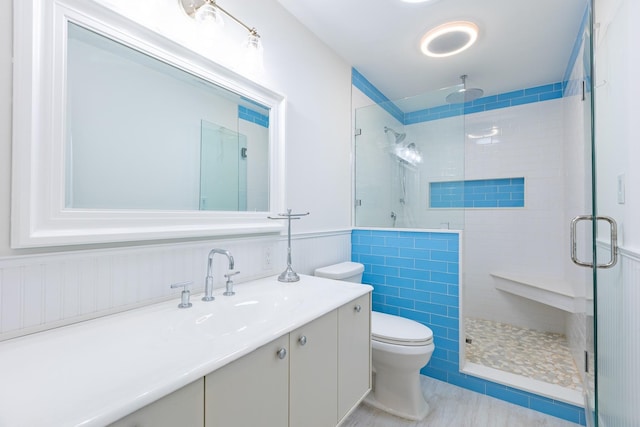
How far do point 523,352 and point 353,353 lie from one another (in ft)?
6.23

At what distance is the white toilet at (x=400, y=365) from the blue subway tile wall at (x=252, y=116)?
138 centimetres

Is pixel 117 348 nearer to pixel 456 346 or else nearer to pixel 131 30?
pixel 131 30

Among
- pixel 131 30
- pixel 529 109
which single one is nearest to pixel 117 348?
pixel 131 30

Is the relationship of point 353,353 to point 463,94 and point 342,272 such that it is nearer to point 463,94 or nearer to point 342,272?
point 342,272

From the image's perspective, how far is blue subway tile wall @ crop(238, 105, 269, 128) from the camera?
1501 millimetres

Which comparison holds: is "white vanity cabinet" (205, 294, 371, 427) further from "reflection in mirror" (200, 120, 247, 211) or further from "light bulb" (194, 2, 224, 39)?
"light bulb" (194, 2, 224, 39)

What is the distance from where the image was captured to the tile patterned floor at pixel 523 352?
199 cm

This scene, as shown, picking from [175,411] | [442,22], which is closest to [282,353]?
[175,411]

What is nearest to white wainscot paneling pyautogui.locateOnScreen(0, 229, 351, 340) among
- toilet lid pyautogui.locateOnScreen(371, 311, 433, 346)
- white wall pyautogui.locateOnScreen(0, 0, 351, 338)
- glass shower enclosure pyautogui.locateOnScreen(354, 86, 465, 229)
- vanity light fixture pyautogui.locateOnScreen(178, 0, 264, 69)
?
white wall pyautogui.locateOnScreen(0, 0, 351, 338)

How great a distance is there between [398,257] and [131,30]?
203cm

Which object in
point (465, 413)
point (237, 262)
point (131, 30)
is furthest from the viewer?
point (465, 413)

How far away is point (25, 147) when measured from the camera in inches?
32.4

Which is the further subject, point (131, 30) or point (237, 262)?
point (237, 262)

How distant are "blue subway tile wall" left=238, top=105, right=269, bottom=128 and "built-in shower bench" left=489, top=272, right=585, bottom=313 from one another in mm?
2431
